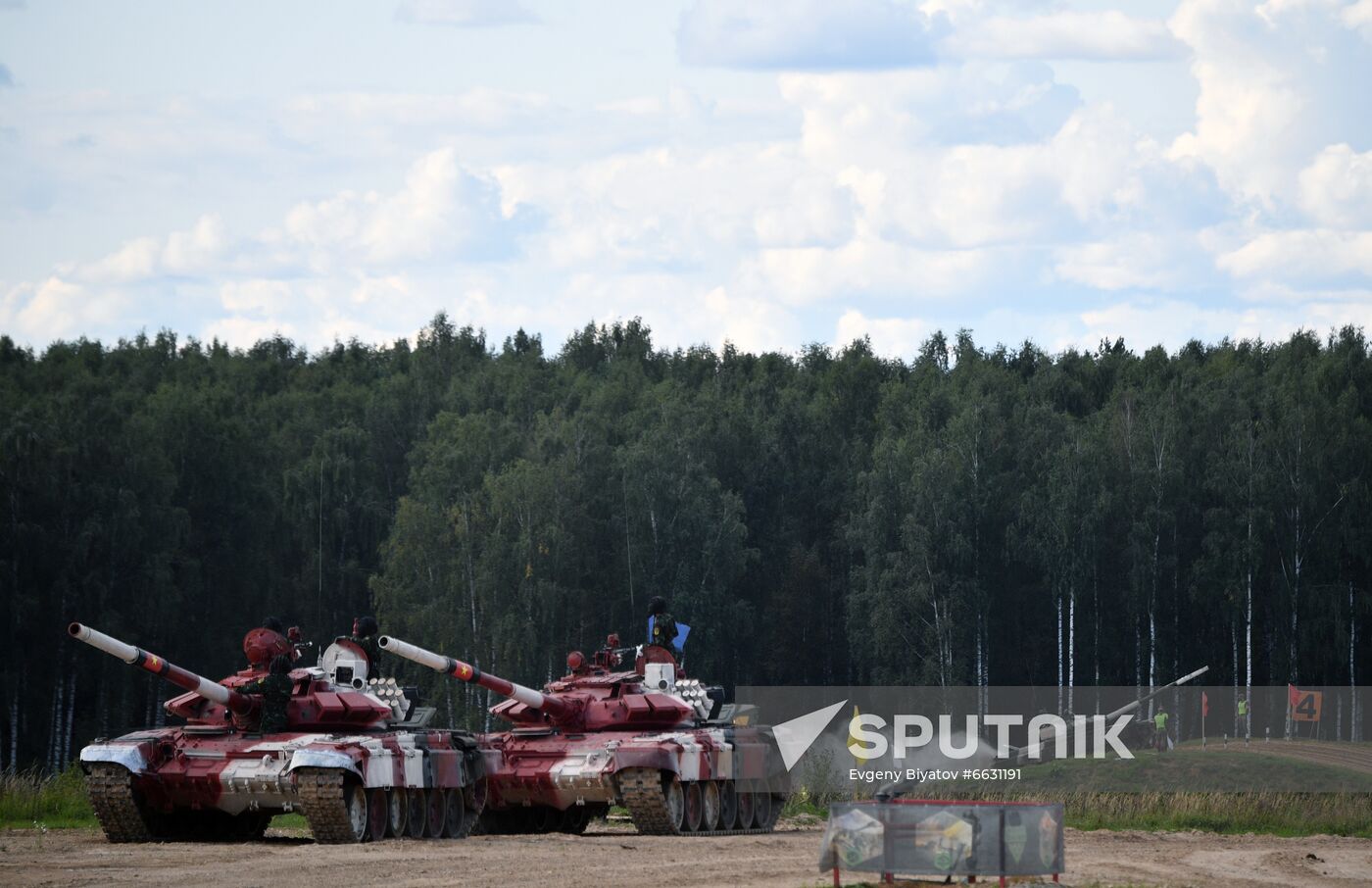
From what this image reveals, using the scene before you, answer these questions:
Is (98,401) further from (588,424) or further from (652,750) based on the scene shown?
(652,750)

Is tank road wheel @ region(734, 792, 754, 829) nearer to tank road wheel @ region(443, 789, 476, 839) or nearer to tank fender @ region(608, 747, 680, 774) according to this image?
tank fender @ region(608, 747, 680, 774)

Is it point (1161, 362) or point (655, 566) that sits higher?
point (1161, 362)

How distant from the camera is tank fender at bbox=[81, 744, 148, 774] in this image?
76.2ft

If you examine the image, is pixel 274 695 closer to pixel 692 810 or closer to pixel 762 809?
pixel 692 810

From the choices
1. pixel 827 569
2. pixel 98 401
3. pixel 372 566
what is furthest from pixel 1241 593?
pixel 98 401

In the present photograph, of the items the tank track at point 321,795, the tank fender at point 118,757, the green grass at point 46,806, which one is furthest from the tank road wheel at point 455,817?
the tank fender at point 118,757

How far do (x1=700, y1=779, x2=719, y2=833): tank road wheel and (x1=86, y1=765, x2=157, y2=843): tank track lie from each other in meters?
7.69

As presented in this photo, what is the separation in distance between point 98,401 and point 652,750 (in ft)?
125

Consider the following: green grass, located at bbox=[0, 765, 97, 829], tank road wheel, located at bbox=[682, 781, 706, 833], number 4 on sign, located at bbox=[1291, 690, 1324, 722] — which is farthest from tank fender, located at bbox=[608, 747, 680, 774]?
number 4 on sign, located at bbox=[1291, 690, 1324, 722]

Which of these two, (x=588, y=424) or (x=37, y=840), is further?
(x=588, y=424)

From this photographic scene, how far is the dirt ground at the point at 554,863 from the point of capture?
18.9 meters

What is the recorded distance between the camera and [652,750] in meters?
25.7

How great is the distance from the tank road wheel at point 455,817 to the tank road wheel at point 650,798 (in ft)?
7.52

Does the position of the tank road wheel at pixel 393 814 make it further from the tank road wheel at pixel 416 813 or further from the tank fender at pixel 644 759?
the tank fender at pixel 644 759
